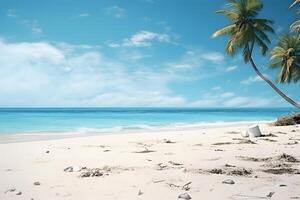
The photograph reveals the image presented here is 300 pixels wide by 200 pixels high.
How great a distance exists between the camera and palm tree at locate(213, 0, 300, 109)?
22375 mm

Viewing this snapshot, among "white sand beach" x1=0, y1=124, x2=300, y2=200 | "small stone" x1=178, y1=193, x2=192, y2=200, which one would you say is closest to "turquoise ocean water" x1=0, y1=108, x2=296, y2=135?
"white sand beach" x1=0, y1=124, x2=300, y2=200

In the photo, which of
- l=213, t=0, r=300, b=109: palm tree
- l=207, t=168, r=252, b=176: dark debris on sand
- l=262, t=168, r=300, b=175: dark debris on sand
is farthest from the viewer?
l=213, t=0, r=300, b=109: palm tree

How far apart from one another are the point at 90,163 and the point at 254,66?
52.3 ft

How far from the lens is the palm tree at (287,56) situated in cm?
2624

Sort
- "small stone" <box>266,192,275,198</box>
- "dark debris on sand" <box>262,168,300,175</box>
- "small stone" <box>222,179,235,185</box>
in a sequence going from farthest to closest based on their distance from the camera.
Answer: "dark debris on sand" <box>262,168,300,175</box>, "small stone" <box>222,179,235,185</box>, "small stone" <box>266,192,275,198</box>

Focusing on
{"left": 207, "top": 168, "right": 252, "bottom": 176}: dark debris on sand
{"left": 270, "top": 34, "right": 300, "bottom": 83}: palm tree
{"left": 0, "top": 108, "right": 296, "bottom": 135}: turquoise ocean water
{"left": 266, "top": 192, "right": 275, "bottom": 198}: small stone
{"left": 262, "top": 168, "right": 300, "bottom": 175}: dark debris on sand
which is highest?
{"left": 270, "top": 34, "right": 300, "bottom": 83}: palm tree

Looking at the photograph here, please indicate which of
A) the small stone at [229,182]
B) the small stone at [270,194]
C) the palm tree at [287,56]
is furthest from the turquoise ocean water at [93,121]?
the small stone at [270,194]

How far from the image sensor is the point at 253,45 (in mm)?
22312

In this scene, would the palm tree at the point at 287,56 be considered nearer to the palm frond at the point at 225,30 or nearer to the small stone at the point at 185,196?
the palm frond at the point at 225,30

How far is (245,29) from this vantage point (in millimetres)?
22422

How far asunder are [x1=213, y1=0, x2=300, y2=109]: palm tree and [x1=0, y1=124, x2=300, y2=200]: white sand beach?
Answer: 41.6ft

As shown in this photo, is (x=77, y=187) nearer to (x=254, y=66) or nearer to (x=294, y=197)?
(x=294, y=197)

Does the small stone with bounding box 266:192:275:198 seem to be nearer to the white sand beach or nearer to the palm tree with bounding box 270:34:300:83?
the white sand beach

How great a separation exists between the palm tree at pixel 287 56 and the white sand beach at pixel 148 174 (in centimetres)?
1714
